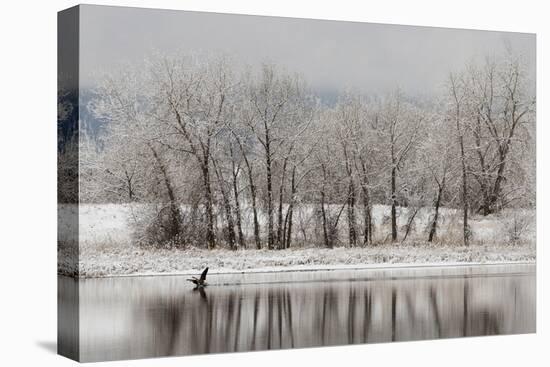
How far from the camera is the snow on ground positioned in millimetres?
12891

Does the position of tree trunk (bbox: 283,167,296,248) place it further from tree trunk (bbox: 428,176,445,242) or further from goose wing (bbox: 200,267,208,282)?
tree trunk (bbox: 428,176,445,242)

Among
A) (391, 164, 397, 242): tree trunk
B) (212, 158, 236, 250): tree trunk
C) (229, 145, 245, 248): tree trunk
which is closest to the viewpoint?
(212, 158, 236, 250): tree trunk

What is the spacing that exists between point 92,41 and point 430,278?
18.4 ft

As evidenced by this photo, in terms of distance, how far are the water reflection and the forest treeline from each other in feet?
2.24

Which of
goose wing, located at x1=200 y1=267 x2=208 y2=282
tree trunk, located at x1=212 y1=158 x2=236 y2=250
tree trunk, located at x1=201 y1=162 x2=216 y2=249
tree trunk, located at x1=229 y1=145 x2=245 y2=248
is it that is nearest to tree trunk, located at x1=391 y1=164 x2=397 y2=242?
tree trunk, located at x1=229 y1=145 x2=245 y2=248

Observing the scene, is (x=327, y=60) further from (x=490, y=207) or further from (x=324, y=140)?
(x=490, y=207)

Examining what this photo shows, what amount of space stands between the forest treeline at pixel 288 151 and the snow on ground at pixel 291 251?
0.14 meters

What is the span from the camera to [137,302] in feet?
42.9

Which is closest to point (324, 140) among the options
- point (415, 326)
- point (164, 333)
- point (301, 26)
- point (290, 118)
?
point (290, 118)

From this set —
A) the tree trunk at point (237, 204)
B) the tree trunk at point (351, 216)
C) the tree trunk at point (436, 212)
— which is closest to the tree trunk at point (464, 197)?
the tree trunk at point (436, 212)

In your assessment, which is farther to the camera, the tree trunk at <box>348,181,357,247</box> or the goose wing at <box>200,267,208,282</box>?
the tree trunk at <box>348,181,357,247</box>

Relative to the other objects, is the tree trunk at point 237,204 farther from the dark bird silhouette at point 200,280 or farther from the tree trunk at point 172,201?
the tree trunk at point 172,201

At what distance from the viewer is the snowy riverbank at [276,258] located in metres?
13.1

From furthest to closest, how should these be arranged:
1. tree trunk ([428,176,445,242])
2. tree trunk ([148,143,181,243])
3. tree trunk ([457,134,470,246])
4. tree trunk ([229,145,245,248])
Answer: tree trunk ([457,134,470,246]) → tree trunk ([428,176,445,242]) → tree trunk ([229,145,245,248]) → tree trunk ([148,143,181,243])
